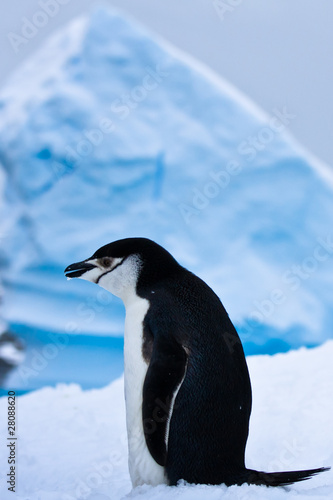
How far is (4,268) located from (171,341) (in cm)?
367

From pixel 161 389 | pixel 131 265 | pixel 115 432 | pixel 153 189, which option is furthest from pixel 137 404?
pixel 153 189

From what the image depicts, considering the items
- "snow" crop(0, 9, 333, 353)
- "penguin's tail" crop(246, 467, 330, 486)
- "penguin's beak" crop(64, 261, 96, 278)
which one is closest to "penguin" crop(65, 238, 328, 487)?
"penguin's tail" crop(246, 467, 330, 486)

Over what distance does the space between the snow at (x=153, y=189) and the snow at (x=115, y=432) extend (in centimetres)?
168

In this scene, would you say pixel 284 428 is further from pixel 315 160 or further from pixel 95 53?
pixel 95 53

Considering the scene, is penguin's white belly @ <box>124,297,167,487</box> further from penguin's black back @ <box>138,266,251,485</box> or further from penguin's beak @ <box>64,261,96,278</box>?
penguin's beak @ <box>64,261,96,278</box>

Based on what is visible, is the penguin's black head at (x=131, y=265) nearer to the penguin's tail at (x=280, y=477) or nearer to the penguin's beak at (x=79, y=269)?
the penguin's beak at (x=79, y=269)

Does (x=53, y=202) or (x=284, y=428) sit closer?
(x=284, y=428)

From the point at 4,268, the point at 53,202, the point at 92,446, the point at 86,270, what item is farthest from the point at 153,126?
the point at 86,270

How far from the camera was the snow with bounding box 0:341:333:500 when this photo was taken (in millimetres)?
1750

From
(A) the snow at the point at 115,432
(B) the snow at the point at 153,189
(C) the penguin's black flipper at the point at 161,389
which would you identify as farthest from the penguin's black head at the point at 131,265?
(B) the snow at the point at 153,189

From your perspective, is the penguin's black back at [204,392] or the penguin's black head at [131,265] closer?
the penguin's black back at [204,392]

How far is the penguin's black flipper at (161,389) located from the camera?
1.18 metres

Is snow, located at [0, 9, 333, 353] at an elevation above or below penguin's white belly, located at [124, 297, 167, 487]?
above

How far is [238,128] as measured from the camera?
5.19 m
